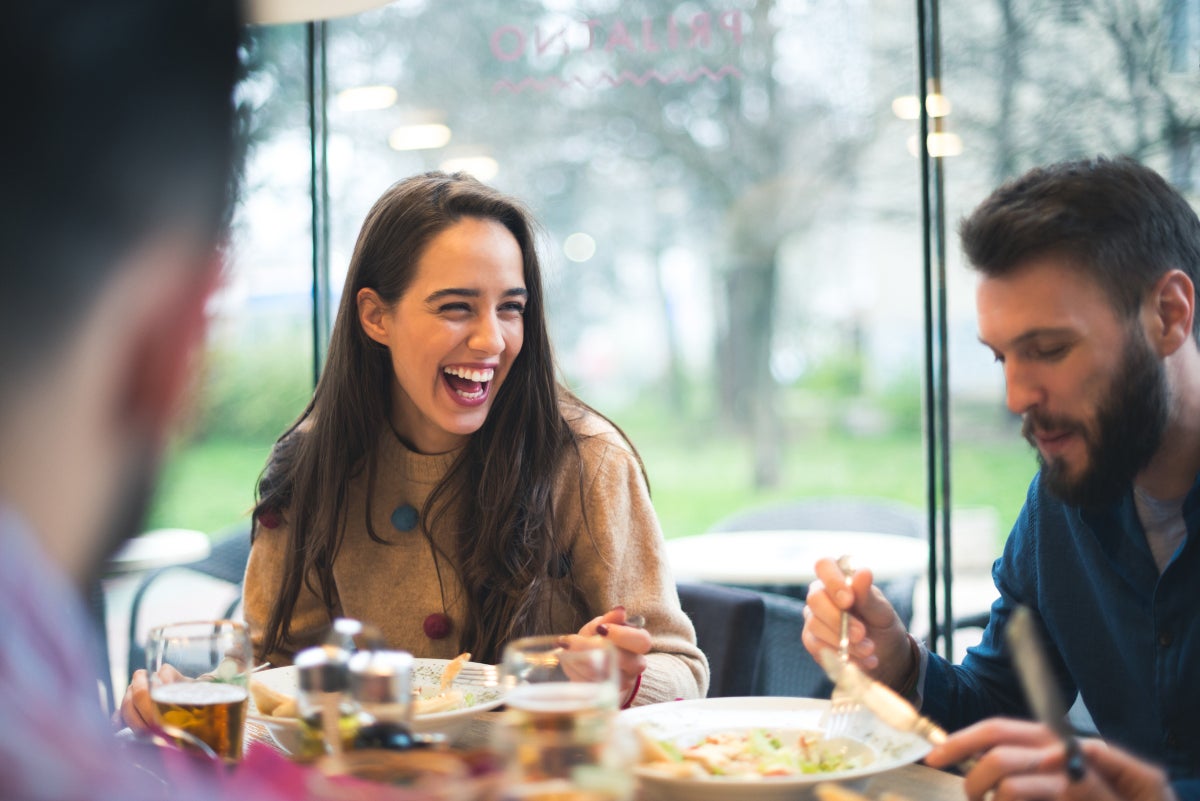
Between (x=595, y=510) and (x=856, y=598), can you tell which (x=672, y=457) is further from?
(x=856, y=598)

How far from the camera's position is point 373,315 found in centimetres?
229

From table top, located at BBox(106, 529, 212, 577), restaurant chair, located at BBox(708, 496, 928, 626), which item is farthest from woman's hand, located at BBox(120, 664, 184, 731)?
restaurant chair, located at BBox(708, 496, 928, 626)

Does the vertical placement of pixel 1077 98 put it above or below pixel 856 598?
above

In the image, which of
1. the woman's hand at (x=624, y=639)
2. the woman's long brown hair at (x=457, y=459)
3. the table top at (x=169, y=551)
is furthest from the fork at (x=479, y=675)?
the table top at (x=169, y=551)

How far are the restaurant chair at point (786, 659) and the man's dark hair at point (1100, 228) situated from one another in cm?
A: 98

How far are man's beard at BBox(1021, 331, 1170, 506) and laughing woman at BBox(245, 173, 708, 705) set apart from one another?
0.68m

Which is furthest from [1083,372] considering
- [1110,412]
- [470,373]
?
[470,373]

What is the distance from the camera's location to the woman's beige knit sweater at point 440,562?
78.7 inches

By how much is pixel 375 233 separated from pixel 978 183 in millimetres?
2095

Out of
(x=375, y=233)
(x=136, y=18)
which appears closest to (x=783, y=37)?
(x=375, y=233)

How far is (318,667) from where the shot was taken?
112cm

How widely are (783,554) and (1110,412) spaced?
2.27 meters

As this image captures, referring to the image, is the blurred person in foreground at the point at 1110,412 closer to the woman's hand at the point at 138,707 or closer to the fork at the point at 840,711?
the fork at the point at 840,711

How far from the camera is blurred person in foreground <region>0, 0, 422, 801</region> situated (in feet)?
1.51
